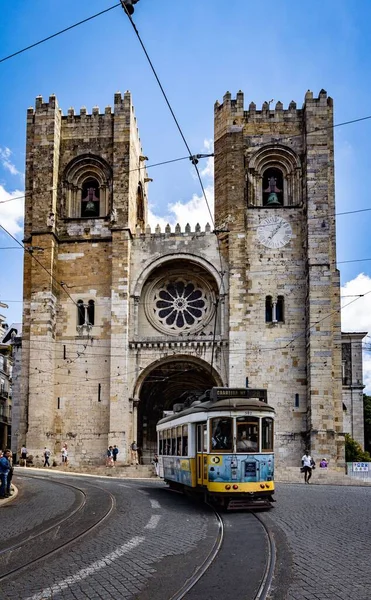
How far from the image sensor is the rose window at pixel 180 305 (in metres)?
32.3

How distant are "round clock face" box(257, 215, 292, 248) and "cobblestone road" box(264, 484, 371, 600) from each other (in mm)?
16848

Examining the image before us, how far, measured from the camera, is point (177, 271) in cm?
3281

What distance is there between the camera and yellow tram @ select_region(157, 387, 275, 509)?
1343 cm

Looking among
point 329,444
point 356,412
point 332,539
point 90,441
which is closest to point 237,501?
point 332,539

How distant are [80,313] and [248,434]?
63.0 feet

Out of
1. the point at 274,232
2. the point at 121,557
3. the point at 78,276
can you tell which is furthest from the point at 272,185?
the point at 121,557

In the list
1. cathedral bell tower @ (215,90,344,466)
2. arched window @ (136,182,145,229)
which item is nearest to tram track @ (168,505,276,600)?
cathedral bell tower @ (215,90,344,466)

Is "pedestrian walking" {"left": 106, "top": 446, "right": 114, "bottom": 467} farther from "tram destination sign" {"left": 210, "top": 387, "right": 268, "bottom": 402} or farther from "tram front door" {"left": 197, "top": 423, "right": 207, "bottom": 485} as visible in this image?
"tram destination sign" {"left": 210, "top": 387, "right": 268, "bottom": 402}

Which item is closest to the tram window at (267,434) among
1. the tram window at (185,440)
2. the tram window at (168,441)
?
the tram window at (185,440)

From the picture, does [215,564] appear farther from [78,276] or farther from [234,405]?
[78,276]

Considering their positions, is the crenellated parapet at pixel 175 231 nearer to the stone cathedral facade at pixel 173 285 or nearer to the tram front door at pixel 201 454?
the stone cathedral facade at pixel 173 285

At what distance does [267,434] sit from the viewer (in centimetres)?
1422

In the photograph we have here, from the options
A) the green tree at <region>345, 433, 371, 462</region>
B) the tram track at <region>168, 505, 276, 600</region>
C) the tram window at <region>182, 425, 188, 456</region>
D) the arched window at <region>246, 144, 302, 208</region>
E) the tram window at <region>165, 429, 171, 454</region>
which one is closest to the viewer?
the tram track at <region>168, 505, 276, 600</region>

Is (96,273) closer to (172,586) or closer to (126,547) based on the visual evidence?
(126,547)
